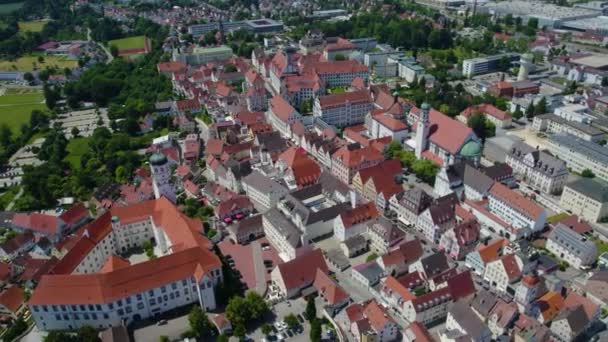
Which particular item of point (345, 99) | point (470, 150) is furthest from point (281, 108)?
point (470, 150)

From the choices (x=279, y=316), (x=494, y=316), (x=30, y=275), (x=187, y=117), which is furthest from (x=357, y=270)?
(x=187, y=117)

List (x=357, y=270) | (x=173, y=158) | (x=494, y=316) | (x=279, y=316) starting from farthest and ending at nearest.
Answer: (x=173, y=158)
(x=357, y=270)
(x=279, y=316)
(x=494, y=316)

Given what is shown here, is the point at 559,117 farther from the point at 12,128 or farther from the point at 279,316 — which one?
the point at 12,128

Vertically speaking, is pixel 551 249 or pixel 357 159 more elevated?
pixel 357 159

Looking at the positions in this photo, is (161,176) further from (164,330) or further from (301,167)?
(301,167)

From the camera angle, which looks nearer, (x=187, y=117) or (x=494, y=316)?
(x=494, y=316)

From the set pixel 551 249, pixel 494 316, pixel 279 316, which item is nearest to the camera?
pixel 494 316
